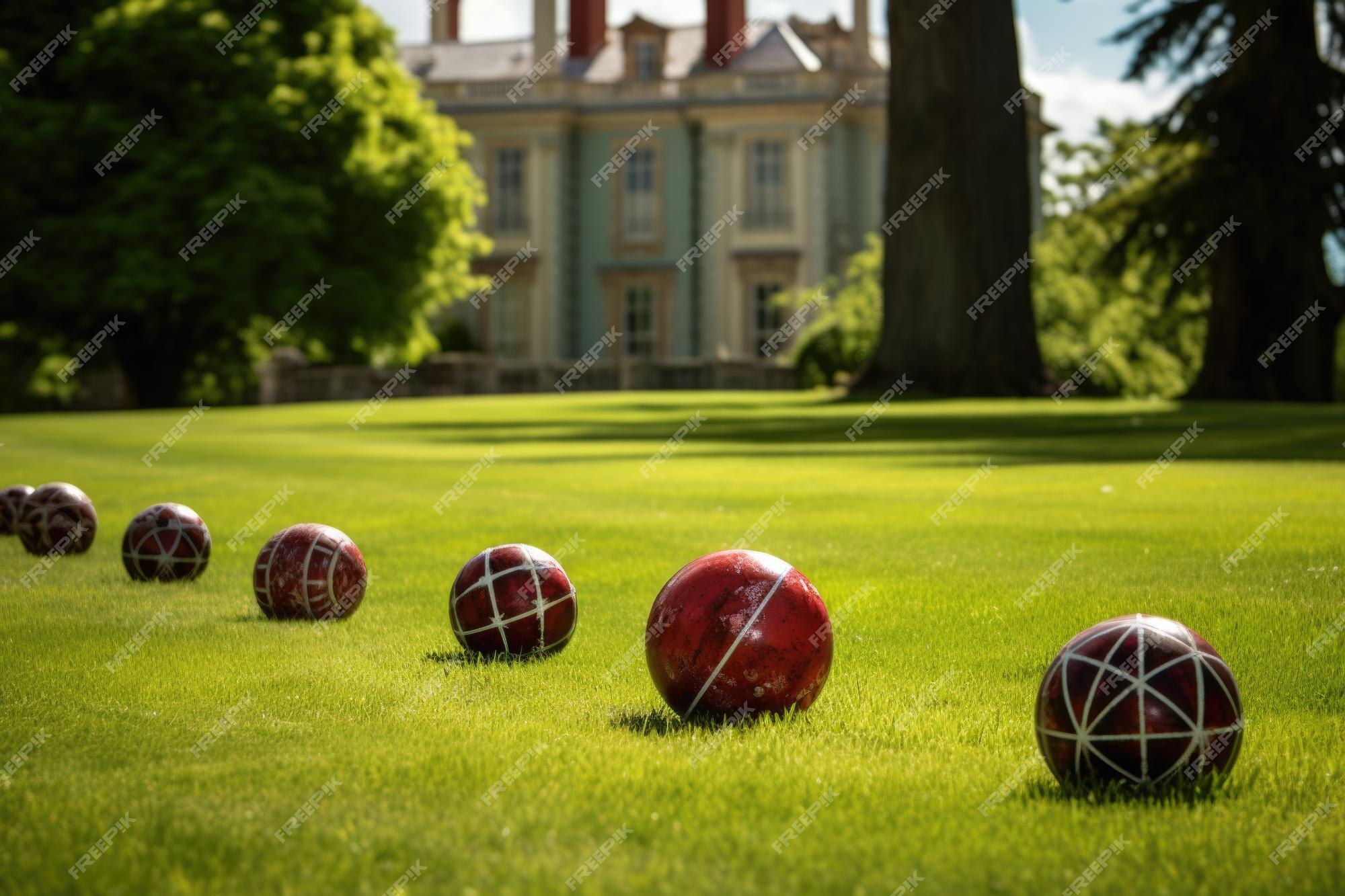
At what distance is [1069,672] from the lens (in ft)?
16.0

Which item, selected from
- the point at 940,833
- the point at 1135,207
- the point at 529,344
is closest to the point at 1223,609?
the point at 940,833

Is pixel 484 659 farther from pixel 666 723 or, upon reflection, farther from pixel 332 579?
pixel 666 723

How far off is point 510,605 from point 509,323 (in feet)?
201

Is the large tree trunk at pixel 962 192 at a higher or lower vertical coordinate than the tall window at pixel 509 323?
higher

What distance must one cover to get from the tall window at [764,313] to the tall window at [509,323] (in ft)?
33.4

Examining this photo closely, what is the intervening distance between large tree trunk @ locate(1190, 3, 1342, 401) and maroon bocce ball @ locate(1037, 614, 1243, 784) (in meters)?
30.0

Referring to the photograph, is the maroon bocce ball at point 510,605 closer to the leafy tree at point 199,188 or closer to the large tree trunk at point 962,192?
the large tree trunk at point 962,192

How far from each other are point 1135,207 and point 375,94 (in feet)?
73.4

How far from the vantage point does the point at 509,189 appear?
217 ft

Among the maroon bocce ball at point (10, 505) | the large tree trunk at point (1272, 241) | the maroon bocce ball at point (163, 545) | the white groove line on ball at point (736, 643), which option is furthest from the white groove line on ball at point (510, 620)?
the large tree trunk at point (1272, 241)

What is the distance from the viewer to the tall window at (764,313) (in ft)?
210

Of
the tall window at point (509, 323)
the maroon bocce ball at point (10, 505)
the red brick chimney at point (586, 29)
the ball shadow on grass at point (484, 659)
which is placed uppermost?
the red brick chimney at point (586, 29)

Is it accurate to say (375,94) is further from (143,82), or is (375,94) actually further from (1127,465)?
(1127,465)

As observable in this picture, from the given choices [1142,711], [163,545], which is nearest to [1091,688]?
[1142,711]
